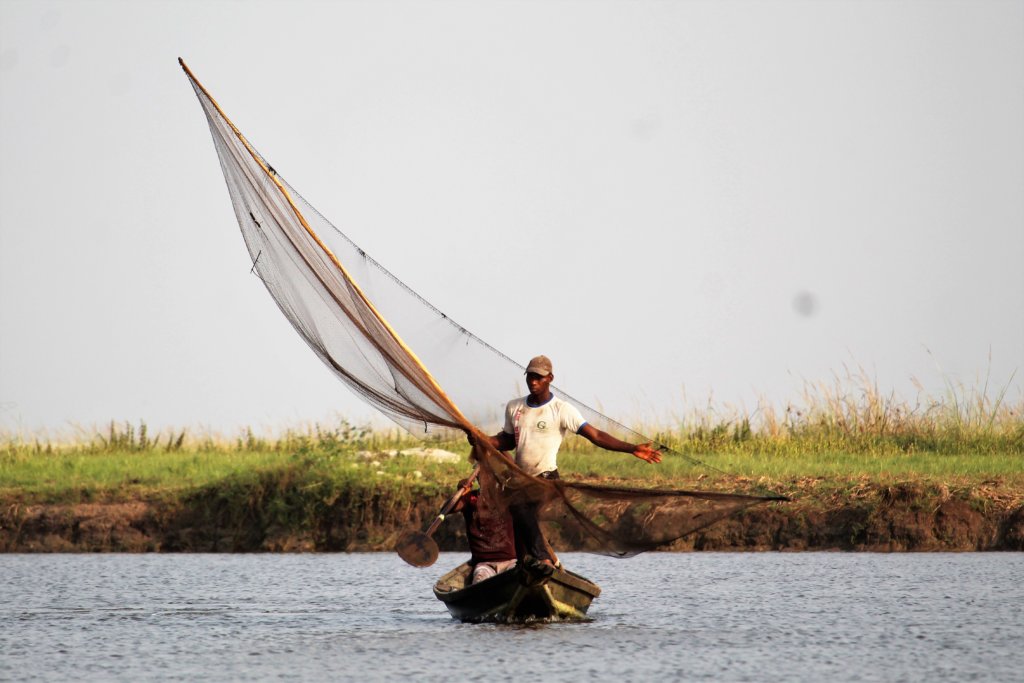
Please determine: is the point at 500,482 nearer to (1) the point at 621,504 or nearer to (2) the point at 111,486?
(1) the point at 621,504

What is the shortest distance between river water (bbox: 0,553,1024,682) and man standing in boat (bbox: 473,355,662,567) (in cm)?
84

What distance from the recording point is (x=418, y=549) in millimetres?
13445

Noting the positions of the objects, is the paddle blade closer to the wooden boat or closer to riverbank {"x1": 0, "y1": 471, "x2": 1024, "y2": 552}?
the wooden boat

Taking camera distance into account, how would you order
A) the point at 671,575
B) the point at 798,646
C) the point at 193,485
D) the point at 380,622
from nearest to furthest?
the point at 798,646
the point at 380,622
the point at 671,575
the point at 193,485

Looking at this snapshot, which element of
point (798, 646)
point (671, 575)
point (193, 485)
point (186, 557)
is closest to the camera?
point (798, 646)

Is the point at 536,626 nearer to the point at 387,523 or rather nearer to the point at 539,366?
the point at 539,366

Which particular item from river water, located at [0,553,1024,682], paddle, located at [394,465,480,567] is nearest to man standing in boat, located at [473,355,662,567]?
paddle, located at [394,465,480,567]

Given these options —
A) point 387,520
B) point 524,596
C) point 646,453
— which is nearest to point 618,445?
point 646,453

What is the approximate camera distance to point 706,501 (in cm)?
1267

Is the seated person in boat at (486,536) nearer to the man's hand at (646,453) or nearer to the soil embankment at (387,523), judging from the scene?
the man's hand at (646,453)

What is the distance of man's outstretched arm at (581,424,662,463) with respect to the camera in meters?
12.6

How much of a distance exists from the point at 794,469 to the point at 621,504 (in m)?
9.35

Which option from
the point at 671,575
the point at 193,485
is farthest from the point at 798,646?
the point at 193,485

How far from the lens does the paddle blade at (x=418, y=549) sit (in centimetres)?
1341
